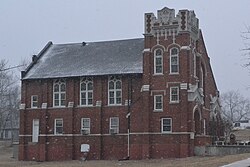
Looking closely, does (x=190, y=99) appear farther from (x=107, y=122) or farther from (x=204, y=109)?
(x=107, y=122)

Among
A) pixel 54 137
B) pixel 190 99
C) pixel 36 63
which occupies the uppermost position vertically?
pixel 36 63

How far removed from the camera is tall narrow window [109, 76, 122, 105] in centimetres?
5569

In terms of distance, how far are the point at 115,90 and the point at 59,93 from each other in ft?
21.6

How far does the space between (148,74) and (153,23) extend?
16.2 feet

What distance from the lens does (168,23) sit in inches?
2071

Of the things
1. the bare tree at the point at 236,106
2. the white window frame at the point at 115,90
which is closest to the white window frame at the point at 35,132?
the white window frame at the point at 115,90

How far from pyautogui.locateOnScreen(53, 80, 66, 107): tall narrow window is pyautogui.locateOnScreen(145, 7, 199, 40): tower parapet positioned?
11363 millimetres

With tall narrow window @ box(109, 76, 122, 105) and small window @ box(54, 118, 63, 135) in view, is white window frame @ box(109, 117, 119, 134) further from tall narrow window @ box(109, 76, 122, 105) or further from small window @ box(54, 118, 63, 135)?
small window @ box(54, 118, 63, 135)

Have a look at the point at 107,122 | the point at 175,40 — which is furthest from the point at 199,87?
the point at 107,122

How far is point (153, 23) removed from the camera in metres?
53.2

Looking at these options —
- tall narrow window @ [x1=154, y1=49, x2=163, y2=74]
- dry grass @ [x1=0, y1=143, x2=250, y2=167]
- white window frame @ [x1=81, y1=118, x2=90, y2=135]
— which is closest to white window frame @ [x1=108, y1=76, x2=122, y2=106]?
white window frame @ [x1=81, y1=118, x2=90, y2=135]

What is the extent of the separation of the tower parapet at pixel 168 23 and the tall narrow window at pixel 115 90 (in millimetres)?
6011

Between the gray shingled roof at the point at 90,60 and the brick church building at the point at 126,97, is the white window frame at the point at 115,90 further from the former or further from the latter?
the gray shingled roof at the point at 90,60

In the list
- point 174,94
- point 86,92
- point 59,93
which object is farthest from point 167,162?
point 59,93
